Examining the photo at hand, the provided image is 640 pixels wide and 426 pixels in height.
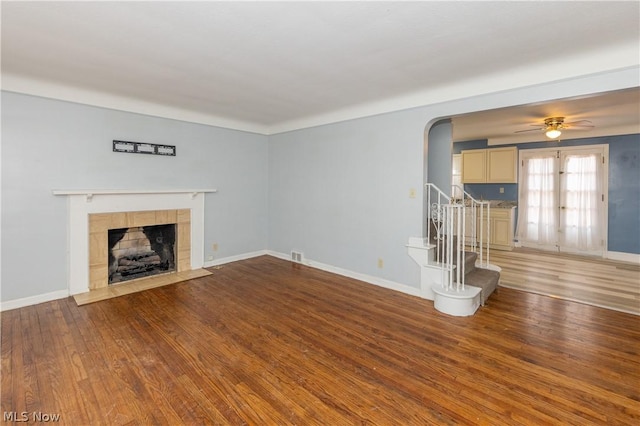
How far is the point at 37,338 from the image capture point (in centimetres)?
268

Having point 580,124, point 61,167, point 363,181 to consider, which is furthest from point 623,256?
point 61,167

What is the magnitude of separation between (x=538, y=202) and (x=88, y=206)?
8.60m

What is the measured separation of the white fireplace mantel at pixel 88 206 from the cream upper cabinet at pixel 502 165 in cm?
670

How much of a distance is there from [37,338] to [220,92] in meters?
3.20

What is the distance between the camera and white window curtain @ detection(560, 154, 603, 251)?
19.8ft

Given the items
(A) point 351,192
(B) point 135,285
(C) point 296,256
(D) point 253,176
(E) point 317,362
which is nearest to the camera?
(E) point 317,362

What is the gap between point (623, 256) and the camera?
5.80 metres

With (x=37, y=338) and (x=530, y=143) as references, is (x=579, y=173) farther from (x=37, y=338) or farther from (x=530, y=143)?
(x=37, y=338)

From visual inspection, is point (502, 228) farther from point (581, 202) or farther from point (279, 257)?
point (279, 257)

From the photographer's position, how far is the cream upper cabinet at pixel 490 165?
22.3 ft

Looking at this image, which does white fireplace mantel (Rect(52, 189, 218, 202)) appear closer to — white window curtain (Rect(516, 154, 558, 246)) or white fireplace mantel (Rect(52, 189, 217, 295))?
white fireplace mantel (Rect(52, 189, 217, 295))

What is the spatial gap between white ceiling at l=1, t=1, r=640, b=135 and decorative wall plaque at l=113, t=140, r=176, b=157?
0.57 metres

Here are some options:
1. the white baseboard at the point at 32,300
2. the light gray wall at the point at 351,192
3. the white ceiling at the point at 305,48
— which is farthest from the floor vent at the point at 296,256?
the white baseboard at the point at 32,300

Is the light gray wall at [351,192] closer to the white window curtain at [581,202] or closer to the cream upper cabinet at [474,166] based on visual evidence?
the cream upper cabinet at [474,166]
